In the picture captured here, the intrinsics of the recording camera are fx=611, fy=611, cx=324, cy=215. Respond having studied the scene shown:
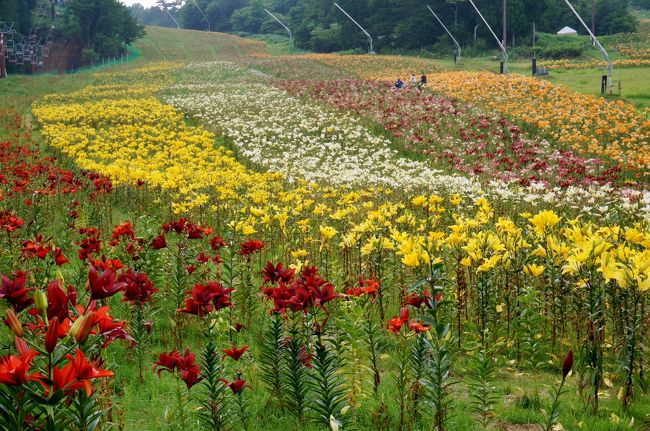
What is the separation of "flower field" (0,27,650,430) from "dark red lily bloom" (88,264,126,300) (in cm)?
2

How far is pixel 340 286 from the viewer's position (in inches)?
233

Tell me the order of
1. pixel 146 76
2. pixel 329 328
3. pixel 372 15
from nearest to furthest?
1. pixel 329 328
2. pixel 146 76
3. pixel 372 15

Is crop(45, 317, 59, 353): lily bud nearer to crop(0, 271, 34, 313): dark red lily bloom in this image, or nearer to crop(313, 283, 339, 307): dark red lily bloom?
crop(0, 271, 34, 313): dark red lily bloom

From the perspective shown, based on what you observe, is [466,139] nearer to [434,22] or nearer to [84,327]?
[84,327]

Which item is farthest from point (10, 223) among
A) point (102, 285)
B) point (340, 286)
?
point (102, 285)

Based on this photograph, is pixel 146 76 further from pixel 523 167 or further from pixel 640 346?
pixel 640 346

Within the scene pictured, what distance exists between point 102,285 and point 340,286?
3.59m

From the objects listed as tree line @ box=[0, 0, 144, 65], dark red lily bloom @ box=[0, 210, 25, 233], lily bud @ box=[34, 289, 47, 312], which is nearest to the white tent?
tree line @ box=[0, 0, 144, 65]

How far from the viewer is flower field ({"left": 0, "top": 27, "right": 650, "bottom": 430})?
319 centimetres

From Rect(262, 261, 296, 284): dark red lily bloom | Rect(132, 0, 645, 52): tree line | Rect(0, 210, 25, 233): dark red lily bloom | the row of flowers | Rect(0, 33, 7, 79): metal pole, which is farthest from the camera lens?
Rect(132, 0, 645, 52): tree line

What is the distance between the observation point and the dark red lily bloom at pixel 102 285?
247 centimetres

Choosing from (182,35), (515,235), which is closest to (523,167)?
(515,235)

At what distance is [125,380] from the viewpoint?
4.54 meters

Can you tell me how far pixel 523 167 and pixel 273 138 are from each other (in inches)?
282
